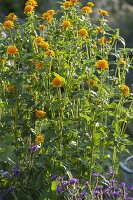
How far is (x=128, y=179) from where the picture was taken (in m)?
3.91

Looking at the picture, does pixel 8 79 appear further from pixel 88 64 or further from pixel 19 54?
pixel 88 64

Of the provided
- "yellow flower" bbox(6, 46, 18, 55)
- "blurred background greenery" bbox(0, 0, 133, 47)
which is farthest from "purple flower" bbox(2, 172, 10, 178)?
"blurred background greenery" bbox(0, 0, 133, 47)

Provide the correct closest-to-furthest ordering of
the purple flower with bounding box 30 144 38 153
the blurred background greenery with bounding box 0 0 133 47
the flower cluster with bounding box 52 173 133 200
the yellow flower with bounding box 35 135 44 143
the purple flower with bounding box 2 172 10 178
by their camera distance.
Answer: the flower cluster with bounding box 52 173 133 200
the yellow flower with bounding box 35 135 44 143
the purple flower with bounding box 30 144 38 153
the purple flower with bounding box 2 172 10 178
the blurred background greenery with bounding box 0 0 133 47

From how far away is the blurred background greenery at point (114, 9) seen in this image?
7293mm

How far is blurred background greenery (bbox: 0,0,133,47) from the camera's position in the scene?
Answer: 729cm

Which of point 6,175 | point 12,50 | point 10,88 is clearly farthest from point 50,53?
point 6,175

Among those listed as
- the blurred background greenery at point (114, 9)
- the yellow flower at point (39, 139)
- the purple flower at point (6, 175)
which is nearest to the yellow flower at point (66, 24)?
the yellow flower at point (39, 139)

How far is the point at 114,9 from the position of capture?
7797mm

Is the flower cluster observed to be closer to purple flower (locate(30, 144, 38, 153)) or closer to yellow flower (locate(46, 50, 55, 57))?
purple flower (locate(30, 144, 38, 153))

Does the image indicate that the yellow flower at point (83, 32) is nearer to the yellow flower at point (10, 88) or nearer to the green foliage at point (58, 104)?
the green foliage at point (58, 104)

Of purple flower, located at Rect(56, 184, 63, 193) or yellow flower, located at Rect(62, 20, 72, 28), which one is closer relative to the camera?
purple flower, located at Rect(56, 184, 63, 193)

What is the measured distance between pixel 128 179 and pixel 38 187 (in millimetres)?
628

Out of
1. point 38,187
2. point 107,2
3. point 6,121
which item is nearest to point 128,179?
point 38,187

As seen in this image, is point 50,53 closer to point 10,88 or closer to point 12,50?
point 12,50
